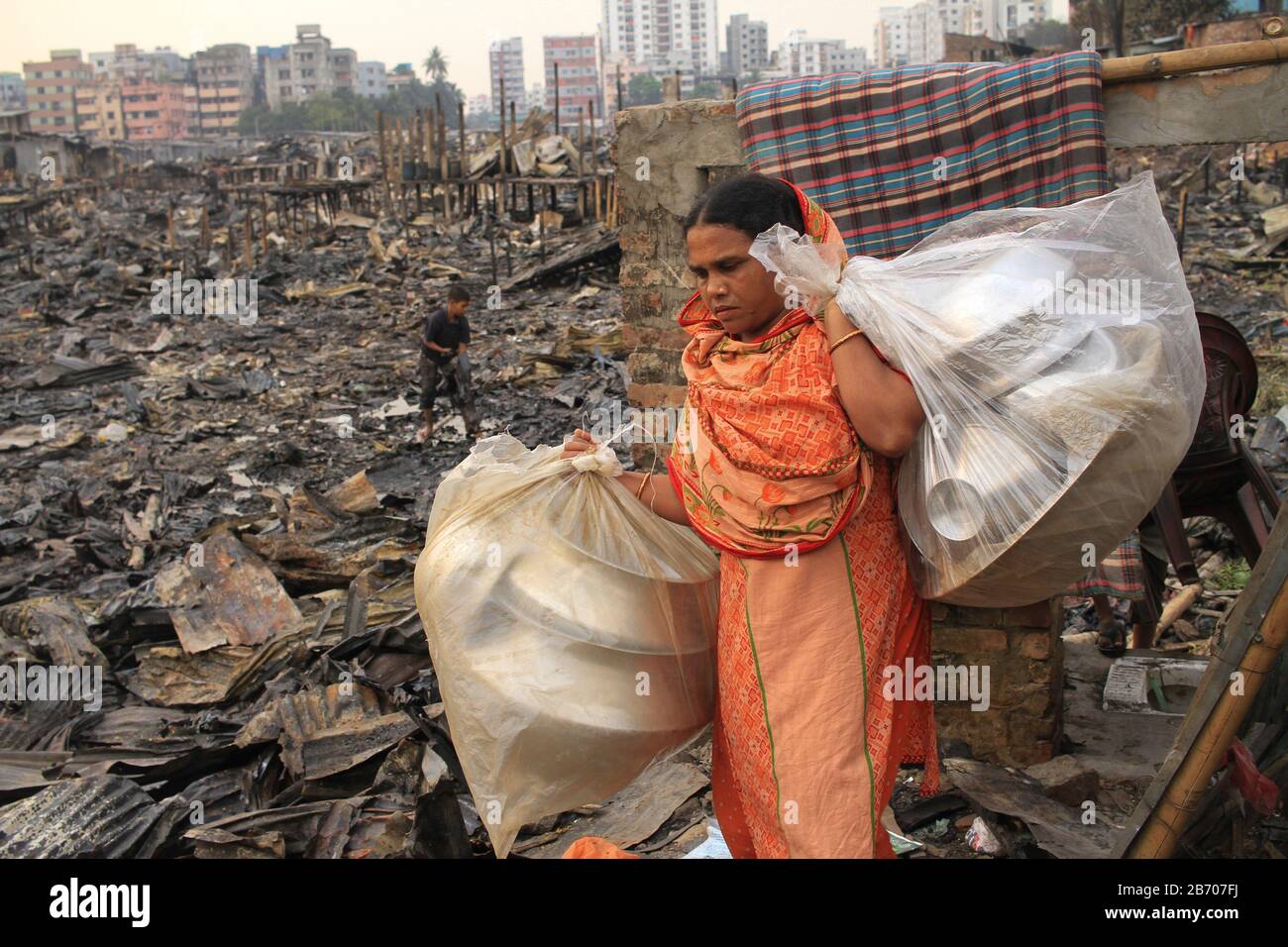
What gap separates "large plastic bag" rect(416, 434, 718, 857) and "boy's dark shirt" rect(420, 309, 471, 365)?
8725mm

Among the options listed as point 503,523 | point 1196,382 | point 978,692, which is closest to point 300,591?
point 978,692

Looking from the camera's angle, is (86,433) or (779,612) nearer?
(779,612)

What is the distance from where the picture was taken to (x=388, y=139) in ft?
98.1

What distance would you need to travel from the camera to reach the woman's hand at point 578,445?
2.26m

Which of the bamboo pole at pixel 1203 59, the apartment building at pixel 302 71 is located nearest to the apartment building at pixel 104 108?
the apartment building at pixel 302 71

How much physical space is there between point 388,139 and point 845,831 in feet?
99.7

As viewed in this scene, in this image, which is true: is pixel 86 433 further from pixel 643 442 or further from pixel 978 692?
pixel 978 692

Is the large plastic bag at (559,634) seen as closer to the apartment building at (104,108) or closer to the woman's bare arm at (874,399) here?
the woman's bare arm at (874,399)

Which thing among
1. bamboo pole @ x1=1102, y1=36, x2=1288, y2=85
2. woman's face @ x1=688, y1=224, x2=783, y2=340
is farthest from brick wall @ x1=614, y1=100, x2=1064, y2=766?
woman's face @ x1=688, y1=224, x2=783, y2=340

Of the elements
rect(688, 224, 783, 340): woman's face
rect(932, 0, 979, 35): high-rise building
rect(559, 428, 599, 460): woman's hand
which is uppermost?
rect(932, 0, 979, 35): high-rise building

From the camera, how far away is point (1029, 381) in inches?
71.9

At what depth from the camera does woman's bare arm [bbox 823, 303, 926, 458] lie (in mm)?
1875

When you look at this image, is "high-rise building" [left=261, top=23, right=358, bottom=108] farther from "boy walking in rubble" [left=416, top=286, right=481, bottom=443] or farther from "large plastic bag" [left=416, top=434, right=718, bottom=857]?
"large plastic bag" [left=416, top=434, right=718, bottom=857]

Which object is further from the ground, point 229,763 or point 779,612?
point 779,612
